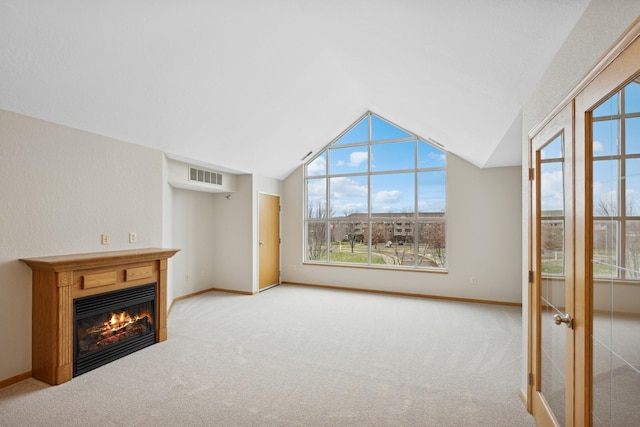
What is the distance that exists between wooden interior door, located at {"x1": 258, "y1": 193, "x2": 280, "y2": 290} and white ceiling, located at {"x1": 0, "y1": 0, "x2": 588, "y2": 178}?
Result: 1.76 metres

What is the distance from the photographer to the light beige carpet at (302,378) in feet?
7.08

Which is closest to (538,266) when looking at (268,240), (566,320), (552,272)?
(552,272)

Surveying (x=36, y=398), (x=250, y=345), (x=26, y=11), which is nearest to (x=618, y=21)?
(x=26, y=11)

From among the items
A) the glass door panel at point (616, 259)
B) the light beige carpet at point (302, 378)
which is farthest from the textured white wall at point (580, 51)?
the light beige carpet at point (302, 378)

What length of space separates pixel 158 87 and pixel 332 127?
3.31 m

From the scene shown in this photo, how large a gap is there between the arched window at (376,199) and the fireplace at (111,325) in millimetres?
3590

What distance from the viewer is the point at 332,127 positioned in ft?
18.9

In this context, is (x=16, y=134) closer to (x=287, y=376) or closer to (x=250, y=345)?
(x=250, y=345)

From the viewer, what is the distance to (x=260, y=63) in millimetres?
3393

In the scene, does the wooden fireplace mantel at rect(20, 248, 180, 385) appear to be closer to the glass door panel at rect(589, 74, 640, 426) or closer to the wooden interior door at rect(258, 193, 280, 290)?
the wooden interior door at rect(258, 193, 280, 290)

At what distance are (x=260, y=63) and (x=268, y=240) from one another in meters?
3.59

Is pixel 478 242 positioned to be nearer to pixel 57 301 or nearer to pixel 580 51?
pixel 580 51

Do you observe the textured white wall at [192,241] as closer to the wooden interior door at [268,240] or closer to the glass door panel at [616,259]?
the wooden interior door at [268,240]

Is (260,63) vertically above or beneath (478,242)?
above
